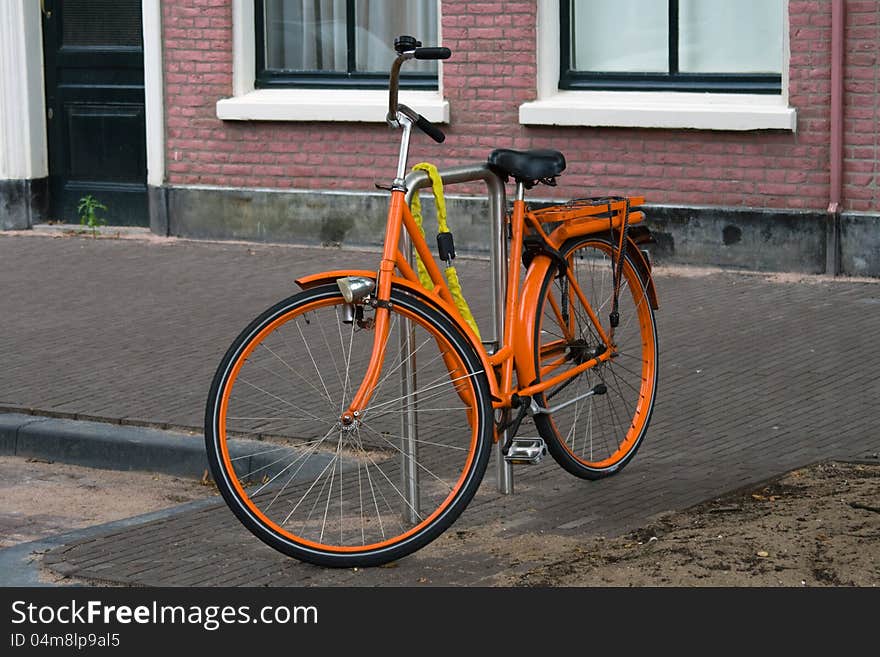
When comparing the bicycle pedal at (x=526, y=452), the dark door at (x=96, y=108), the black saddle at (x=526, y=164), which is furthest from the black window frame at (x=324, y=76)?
the bicycle pedal at (x=526, y=452)

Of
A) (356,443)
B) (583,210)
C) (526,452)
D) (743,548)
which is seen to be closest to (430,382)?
(526,452)

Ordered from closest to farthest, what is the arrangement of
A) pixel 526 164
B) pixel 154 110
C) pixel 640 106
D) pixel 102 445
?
pixel 526 164 → pixel 102 445 → pixel 640 106 → pixel 154 110

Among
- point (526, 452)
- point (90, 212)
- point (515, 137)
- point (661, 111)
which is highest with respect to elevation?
point (661, 111)

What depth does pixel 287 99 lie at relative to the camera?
12258 millimetres

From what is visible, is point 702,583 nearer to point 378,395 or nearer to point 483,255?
point 378,395

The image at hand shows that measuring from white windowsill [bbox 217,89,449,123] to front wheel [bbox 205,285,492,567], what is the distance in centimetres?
510

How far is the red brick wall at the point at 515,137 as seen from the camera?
10.3 meters

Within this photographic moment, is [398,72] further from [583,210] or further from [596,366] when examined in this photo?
[596,366]

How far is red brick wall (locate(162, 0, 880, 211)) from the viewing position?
10289mm

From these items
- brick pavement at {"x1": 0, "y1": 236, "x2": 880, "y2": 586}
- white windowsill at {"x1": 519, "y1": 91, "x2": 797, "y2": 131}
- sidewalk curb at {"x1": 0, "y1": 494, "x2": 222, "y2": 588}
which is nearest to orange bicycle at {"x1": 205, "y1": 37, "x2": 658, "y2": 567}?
brick pavement at {"x1": 0, "y1": 236, "x2": 880, "y2": 586}

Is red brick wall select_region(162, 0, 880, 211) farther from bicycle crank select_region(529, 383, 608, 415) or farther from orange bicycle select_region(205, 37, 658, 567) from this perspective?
bicycle crank select_region(529, 383, 608, 415)

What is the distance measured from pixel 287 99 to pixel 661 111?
9.62ft

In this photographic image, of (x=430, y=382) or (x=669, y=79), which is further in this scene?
(x=669, y=79)
